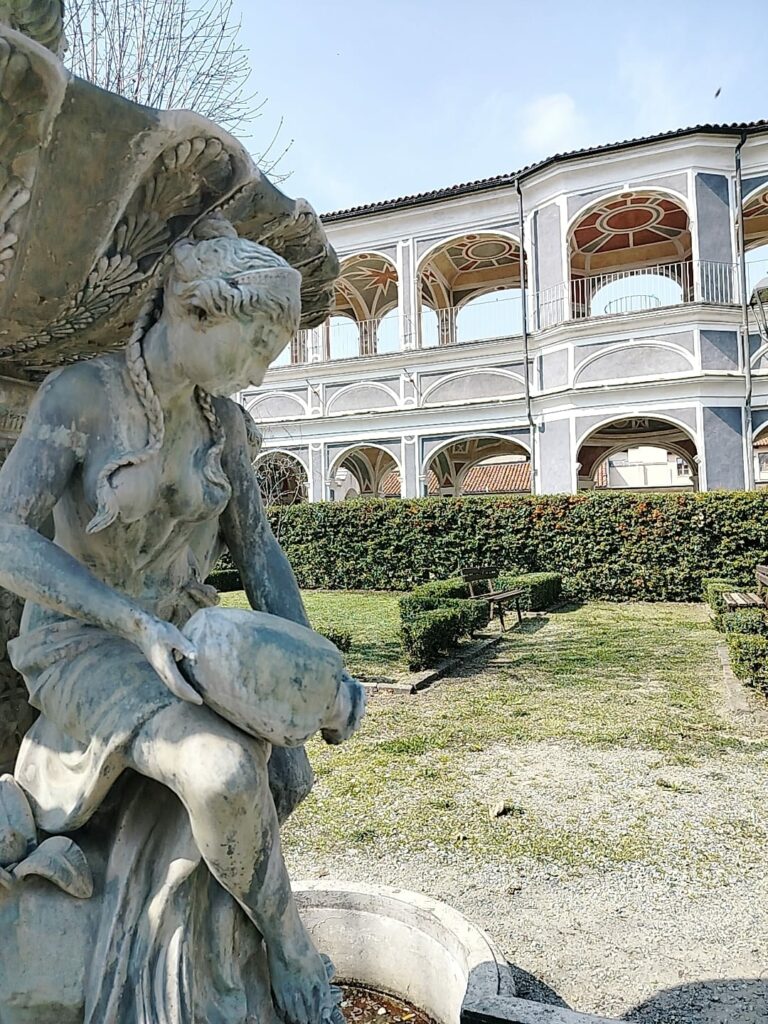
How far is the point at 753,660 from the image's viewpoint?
735 cm

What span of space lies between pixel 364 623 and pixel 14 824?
1129 cm

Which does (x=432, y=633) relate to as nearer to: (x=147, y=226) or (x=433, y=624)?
(x=433, y=624)

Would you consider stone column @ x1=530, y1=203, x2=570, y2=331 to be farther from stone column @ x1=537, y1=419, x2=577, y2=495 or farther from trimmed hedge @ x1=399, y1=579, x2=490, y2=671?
trimmed hedge @ x1=399, y1=579, x2=490, y2=671

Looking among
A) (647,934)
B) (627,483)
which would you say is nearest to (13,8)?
(647,934)

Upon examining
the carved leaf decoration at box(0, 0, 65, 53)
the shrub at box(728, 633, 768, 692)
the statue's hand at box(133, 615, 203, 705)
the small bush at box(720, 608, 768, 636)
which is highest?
the carved leaf decoration at box(0, 0, 65, 53)

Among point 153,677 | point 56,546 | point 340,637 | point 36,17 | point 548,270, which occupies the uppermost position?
point 548,270

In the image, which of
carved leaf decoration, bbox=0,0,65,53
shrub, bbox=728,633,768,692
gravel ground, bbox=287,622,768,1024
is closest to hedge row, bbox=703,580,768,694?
shrub, bbox=728,633,768,692

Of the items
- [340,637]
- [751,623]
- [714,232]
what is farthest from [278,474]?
[751,623]

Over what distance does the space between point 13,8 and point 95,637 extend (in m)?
1.30

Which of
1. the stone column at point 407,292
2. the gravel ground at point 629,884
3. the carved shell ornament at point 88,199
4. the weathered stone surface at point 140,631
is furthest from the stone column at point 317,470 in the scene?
the weathered stone surface at point 140,631

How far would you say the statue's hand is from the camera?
44.9 inches

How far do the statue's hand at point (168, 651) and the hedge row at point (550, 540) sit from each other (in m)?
15.0

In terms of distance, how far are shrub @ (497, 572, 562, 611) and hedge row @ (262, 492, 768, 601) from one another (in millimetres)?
1202

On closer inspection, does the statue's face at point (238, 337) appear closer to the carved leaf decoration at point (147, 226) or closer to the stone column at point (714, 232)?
the carved leaf decoration at point (147, 226)
